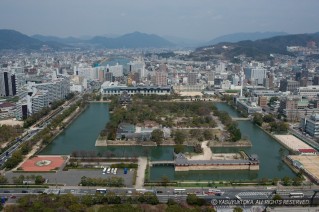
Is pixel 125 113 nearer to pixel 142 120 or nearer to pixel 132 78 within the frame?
pixel 142 120

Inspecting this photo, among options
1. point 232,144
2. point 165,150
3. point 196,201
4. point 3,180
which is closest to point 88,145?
point 165,150

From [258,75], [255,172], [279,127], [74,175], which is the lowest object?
[255,172]

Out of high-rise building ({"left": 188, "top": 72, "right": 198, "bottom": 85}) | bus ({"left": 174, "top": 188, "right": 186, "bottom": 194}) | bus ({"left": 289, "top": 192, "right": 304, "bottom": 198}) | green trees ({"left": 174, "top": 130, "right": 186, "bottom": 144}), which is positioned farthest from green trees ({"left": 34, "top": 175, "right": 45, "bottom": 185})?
high-rise building ({"left": 188, "top": 72, "right": 198, "bottom": 85})

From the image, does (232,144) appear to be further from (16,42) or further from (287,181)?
(16,42)

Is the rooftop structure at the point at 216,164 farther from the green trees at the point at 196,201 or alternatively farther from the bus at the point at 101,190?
the bus at the point at 101,190

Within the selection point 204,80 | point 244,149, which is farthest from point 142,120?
point 204,80

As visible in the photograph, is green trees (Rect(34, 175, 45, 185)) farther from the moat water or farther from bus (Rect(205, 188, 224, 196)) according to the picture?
bus (Rect(205, 188, 224, 196))
